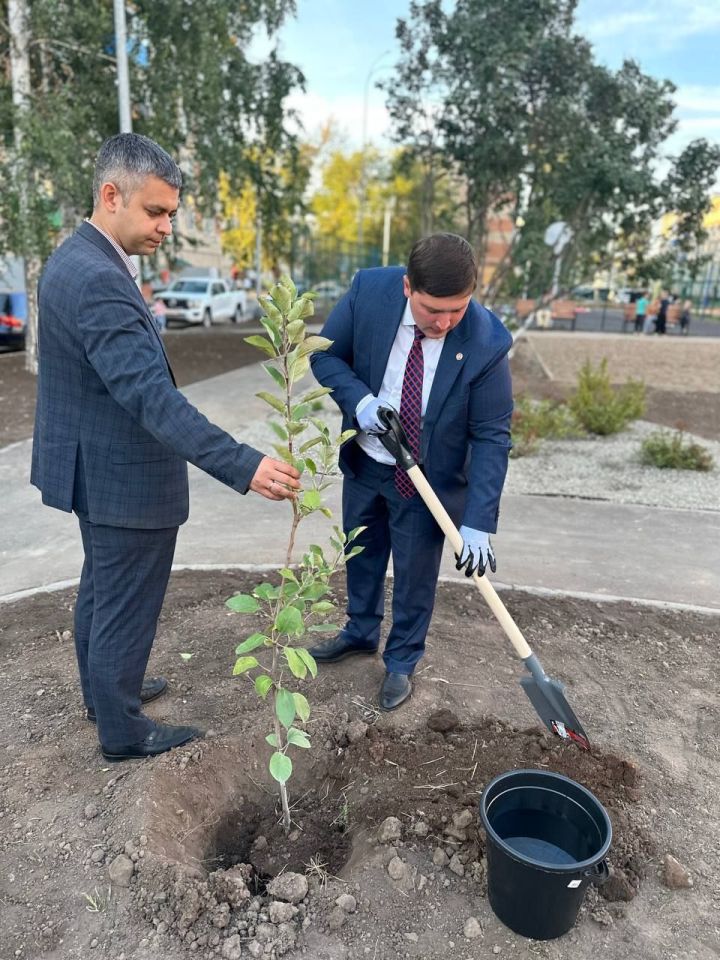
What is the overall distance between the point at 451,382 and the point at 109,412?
1165mm

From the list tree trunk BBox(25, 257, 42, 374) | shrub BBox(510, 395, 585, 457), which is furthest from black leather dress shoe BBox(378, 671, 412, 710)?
tree trunk BBox(25, 257, 42, 374)

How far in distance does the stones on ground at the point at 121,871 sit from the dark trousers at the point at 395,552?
4.12ft

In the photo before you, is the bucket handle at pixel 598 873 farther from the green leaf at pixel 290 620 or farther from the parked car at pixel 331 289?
the parked car at pixel 331 289

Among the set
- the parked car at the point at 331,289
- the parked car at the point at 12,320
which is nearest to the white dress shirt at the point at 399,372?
the parked car at the point at 12,320

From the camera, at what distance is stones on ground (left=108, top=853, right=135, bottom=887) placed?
2031 mm

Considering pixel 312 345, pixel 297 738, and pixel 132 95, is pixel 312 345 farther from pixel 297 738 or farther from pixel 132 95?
pixel 132 95

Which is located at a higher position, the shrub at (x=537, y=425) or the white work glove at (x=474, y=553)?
the white work glove at (x=474, y=553)

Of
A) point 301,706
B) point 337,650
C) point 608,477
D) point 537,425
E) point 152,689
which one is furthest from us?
point 537,425

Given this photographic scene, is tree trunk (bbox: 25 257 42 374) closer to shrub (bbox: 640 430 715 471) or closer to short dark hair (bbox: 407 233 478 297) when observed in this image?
shrub (bbox: 640 430 715 471)

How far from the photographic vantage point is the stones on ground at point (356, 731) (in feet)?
8.81

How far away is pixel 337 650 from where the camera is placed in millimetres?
3242

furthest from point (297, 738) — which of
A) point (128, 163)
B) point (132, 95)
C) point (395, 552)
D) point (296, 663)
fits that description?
point (132, 95)

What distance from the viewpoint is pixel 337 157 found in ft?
109

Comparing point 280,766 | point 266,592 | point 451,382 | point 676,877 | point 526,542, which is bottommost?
point 526,542
